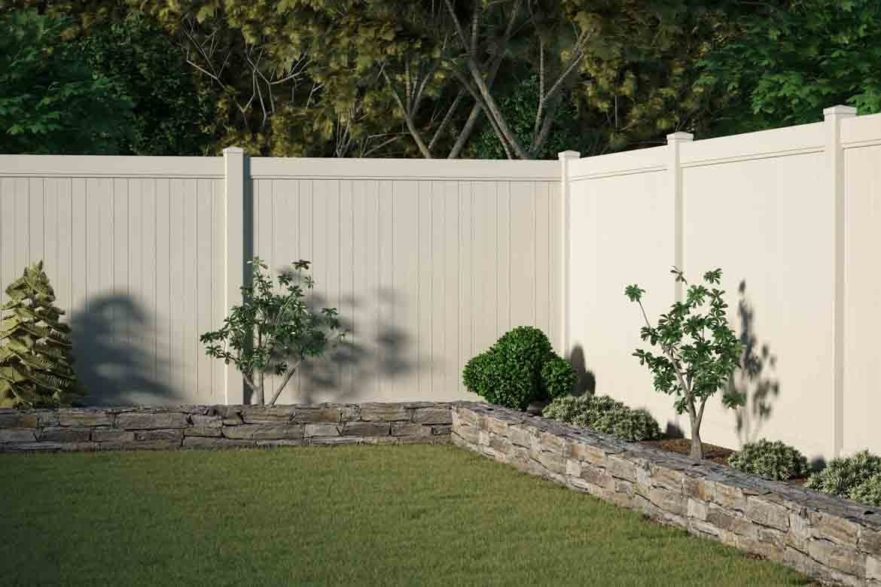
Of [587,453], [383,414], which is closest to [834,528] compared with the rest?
[587,453]

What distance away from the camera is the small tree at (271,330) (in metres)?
12.5

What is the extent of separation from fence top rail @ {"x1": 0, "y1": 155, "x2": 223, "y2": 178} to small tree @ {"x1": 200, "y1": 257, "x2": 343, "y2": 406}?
A: 869 mm

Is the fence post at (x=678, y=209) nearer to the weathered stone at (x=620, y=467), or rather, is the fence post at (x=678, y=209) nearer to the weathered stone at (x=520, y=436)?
the weathered stone at (x=520, y=436)

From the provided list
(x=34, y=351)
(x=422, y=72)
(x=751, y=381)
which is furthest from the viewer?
(x=422, y=72)

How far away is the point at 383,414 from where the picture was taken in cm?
1198

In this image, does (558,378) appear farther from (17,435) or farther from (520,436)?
(17,435)

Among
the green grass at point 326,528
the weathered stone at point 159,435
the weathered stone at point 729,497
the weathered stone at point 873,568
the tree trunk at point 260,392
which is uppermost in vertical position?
the tree trunk at point 260,392

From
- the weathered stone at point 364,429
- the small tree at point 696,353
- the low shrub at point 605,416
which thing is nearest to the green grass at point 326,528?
the weathered stone at point 364,429

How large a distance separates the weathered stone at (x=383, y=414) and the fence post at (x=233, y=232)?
4.52ft

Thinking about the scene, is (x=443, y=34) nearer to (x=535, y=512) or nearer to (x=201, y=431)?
(x=201, y=431)

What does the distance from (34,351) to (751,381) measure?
541 centimetres

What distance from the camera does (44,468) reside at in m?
10.8

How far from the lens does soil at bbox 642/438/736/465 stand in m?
10.3

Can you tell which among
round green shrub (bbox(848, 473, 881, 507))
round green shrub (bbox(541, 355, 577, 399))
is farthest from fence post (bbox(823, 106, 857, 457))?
round green shrub (bbox(541, 355, 577, 399))
